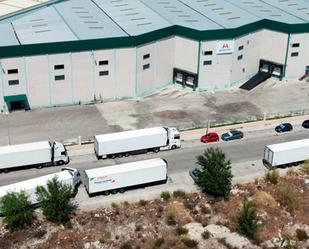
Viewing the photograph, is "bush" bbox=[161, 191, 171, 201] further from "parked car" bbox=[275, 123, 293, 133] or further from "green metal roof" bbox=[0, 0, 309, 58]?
"green metal roof" bbox=[0, 0, 309, 58]

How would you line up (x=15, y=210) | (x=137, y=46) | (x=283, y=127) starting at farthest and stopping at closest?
(x=137, y=46) < (x=283, y=127) < (x=15, y=210)

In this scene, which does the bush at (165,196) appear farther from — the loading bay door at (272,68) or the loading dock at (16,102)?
the loading bay door at (272,68)

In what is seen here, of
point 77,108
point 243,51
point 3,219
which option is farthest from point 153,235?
point 243,51

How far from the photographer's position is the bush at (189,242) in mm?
46219

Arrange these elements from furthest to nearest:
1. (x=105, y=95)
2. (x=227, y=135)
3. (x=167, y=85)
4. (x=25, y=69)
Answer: (x=167, y=85)
(x=105, y=95)
(x=25, y=69)
(x=227, y=135)

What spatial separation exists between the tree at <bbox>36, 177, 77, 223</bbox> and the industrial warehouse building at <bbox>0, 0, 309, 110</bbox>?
82.3 ft

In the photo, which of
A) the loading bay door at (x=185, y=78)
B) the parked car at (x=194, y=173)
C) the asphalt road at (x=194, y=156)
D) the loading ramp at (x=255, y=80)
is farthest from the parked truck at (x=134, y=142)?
the loading ramp at (x=255, y=80)

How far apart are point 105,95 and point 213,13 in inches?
919

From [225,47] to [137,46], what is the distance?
43.9 ft

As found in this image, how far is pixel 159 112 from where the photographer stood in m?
72.7

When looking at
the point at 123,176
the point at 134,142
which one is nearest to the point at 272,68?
the point at 134,142

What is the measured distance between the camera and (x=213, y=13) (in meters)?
84.9

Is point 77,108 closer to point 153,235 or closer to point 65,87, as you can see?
point 65,87

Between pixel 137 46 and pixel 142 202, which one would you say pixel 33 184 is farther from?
pixel 137 46
